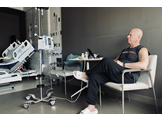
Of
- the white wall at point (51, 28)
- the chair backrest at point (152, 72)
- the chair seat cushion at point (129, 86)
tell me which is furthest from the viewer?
the white wall at point (51, 28)

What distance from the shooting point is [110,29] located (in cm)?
258

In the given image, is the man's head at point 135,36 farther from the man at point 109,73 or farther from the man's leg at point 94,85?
the man's leg at point 94,85

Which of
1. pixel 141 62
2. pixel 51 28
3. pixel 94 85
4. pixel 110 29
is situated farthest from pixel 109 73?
pixel 51 28

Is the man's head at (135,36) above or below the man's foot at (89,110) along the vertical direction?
above

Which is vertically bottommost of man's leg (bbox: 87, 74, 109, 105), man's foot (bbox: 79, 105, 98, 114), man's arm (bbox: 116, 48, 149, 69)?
man's foot (bbox: 79, 105, 98, 114)

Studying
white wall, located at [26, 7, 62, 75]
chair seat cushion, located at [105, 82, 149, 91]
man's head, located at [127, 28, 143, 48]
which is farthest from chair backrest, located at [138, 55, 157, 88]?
white wall, located at [26, 7, 62, 75]

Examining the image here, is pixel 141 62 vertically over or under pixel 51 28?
under

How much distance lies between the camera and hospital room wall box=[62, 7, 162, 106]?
6.59 feet

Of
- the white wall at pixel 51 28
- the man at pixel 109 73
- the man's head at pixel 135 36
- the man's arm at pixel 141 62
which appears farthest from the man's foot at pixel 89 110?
the white wall at pixel 51 28

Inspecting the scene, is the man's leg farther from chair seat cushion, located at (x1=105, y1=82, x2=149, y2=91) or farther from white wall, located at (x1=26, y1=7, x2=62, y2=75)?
white wall, located at (x1=26, y1=7, x2=62, y2=75)

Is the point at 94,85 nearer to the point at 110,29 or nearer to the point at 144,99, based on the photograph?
the point at 144,99

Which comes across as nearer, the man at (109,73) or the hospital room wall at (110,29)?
the man at (109,73)

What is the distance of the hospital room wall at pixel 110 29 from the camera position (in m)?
2.01
